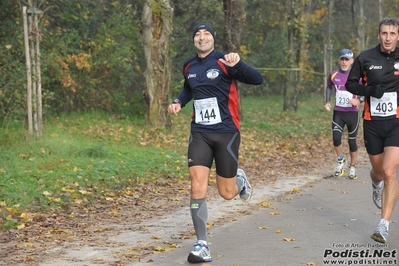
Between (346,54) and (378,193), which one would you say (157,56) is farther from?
(378,193)

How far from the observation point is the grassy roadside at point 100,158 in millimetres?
11320

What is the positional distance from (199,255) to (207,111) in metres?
1.46

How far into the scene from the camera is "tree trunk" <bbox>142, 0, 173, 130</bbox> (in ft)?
67.1

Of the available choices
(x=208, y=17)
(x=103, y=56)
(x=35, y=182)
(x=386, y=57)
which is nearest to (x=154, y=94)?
(x=103, y=56)

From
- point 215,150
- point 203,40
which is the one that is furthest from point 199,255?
point 203,40

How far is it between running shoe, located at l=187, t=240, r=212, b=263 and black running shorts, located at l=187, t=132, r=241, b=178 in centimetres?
Result: 86

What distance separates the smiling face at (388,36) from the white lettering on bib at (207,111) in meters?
1.95

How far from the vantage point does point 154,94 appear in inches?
832

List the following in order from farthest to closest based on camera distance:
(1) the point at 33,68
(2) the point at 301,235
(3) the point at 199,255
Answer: (1) the point at 33,68, (2) the point at 301,235, (3) the point at 199,255

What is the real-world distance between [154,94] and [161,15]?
212 centimetres

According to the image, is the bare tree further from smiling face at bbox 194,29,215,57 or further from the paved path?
smiling face at bbox 194,29,215,57

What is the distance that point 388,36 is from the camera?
8414 mm

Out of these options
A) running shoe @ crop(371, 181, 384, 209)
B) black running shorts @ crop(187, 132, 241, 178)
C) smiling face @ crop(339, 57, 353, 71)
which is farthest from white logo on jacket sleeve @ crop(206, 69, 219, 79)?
smiling face @ crop(339, 57, 353, 71)

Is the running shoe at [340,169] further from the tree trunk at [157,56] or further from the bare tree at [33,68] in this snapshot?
the tree trunk at [157,56]
